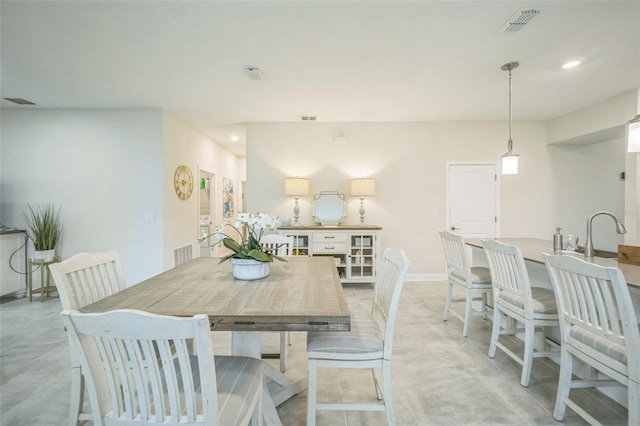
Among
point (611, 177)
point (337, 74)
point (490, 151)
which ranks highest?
point (337, 74)

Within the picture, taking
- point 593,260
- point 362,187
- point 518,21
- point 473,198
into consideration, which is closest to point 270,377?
point 593,260

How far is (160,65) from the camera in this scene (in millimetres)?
2934

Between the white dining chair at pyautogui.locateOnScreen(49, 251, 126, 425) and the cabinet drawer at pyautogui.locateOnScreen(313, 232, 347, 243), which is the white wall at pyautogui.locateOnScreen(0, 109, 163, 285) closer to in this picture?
the cabinet drawer at pyautogui.locateOnScreen(313, 232, 347, 243)

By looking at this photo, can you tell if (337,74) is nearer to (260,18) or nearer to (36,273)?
(260,18)

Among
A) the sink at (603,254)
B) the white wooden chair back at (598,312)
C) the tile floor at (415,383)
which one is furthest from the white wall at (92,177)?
the sink at (603,254)

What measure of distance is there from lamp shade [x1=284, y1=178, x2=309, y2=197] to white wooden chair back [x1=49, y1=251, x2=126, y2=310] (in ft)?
9.41

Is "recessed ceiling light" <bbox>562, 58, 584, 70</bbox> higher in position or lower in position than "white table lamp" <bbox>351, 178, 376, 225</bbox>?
higher

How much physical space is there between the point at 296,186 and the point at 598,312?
3.63 meters

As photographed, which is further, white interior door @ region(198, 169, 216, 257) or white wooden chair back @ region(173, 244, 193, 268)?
white interior door @ region(198, 169, 216, 257)

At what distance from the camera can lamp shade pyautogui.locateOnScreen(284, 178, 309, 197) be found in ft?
15.1

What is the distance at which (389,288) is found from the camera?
5.67ft

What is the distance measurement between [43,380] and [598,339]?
11.0 ft

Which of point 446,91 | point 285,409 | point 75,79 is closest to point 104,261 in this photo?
point 285,409

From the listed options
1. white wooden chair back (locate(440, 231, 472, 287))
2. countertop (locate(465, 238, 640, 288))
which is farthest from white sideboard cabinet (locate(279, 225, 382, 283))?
countertop (locate(465, 238, 640, 288))
